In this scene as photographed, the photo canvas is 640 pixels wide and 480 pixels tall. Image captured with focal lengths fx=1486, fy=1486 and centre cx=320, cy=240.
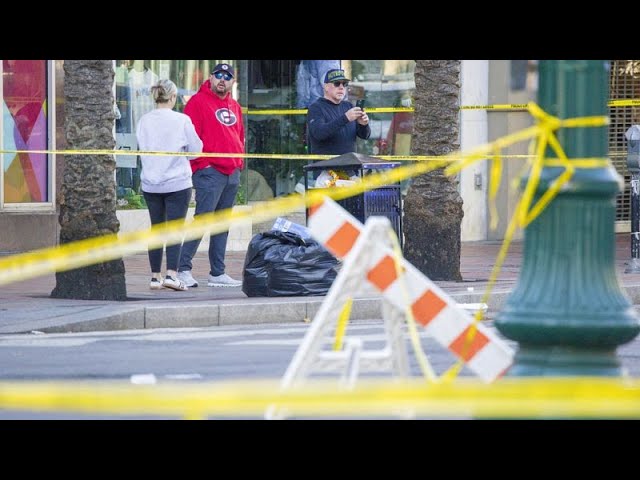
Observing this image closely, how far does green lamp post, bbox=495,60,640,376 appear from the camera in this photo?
5.18 metres

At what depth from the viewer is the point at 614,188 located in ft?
17.3

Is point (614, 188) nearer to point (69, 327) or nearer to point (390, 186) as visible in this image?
point (69, 327)

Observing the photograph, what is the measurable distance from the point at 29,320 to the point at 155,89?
2.96m

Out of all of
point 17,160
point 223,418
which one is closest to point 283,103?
point 17,160

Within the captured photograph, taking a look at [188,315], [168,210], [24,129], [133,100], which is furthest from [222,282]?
[133,100]

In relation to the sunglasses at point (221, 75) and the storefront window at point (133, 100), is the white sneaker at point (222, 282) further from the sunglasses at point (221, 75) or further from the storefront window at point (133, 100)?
the storefront window at point (133, 100)

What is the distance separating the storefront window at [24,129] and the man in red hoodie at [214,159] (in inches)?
142

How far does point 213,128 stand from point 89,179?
5.04 feet

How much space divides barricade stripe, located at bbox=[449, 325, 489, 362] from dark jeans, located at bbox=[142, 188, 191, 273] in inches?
291

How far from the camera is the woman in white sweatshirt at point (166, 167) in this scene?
12.4m


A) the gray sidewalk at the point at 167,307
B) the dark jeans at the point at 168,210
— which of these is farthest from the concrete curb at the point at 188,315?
the dark jeans at the point at 168,210

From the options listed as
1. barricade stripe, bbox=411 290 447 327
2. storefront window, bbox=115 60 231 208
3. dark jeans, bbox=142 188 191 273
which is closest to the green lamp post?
barricade stripe, bbox=411 290 447 327

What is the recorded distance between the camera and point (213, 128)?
42.4 feet

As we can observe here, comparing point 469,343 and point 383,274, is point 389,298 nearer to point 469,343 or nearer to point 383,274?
point 383,274
